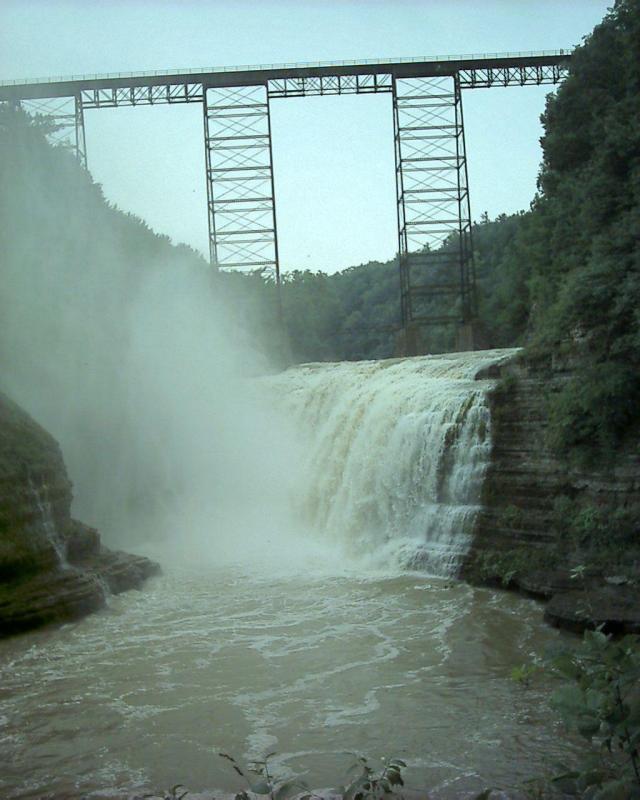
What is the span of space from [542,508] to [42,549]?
6.12 m

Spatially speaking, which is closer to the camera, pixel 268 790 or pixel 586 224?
pixel 268 790

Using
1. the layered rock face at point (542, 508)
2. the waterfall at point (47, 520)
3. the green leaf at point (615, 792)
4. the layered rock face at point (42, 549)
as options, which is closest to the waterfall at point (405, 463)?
the layered rock face at point (542, 508)

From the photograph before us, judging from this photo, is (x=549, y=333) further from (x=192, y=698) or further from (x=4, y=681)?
(x=4, y=681)

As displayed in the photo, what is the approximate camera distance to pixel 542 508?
34.8 feet

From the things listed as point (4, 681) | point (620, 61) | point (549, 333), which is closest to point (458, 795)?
point (4, 681)

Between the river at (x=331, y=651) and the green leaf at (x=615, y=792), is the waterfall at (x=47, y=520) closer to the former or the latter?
the river at (x=331, y=651)

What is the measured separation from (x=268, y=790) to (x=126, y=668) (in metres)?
4.89

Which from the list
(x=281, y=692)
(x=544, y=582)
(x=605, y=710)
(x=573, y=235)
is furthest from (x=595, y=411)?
(x=605, y=710)

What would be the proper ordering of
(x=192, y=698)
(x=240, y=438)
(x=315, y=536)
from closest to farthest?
1. (x=192, y=698)
2. (x=315, y=536)
3. (x=240, y=438)

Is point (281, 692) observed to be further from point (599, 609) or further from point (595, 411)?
point (595, 411)

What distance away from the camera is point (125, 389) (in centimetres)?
1730

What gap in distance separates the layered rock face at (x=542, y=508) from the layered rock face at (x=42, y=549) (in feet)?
15.2

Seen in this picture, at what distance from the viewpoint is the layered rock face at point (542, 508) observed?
9219 millimetres

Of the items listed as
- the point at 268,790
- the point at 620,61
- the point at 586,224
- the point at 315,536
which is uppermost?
the point at 620,61
